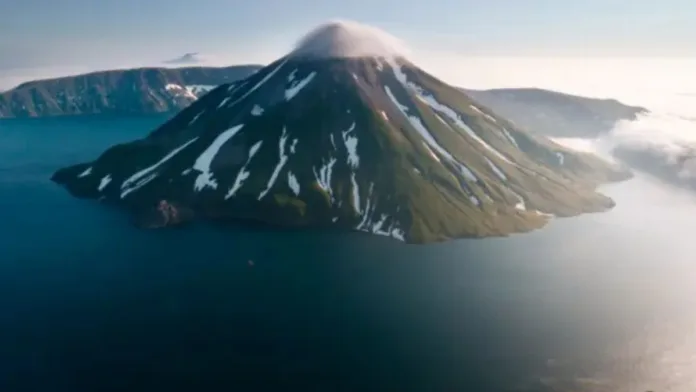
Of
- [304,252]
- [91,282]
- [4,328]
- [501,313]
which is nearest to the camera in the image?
[4,328]

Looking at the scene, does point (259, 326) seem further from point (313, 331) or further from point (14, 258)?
point (14, 258)

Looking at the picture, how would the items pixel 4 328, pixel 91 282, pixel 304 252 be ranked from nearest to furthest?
1. pixel 4 328
2. pixel 91 282
3. pixel 304 252

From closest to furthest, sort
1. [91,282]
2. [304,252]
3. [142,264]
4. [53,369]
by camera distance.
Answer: [53,369] < [91,282] < [142,264] < [304,252]

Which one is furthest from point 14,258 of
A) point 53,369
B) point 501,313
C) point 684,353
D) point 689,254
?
point 689,254

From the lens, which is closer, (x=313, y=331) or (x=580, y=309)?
(x=313, y=331)

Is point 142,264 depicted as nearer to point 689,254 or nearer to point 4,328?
point 4,328

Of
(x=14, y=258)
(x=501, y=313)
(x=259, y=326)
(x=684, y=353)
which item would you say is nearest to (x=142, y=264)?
(x=14, y=258)
